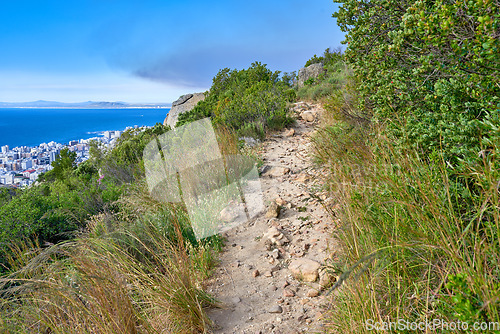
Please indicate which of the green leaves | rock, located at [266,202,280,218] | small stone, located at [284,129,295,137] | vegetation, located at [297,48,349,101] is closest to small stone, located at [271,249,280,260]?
rock, located at [266,202,280,218]

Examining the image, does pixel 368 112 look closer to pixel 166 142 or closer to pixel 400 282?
pixel 400 282

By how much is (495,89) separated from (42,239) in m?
6.54

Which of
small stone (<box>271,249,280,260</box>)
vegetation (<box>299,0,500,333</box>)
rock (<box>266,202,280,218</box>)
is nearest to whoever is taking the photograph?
vegetation (<box>299,0,500,333</box>)

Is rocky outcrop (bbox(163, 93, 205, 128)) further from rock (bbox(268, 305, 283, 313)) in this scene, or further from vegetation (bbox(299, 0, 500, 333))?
rock (bbox(268, 305, 283, 313))

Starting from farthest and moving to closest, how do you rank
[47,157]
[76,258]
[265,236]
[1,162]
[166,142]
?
[1,162] → [47,157] → [166,142] → [265,236] → [76,258]

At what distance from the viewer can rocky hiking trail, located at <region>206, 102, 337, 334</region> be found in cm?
232

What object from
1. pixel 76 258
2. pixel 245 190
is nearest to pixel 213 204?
pixel 245 190

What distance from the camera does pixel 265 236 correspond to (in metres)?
3.65

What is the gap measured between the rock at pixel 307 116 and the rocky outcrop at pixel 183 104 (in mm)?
9424

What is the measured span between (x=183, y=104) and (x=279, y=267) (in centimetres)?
1727

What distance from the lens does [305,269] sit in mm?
2707

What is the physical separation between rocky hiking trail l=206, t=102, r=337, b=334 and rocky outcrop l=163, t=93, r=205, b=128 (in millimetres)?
14068

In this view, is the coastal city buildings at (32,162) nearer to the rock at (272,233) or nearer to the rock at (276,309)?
the rock at (272,233)

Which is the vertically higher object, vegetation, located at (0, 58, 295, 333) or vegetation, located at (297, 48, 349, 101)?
vegetation, located at (297, 48, 349, 101)
